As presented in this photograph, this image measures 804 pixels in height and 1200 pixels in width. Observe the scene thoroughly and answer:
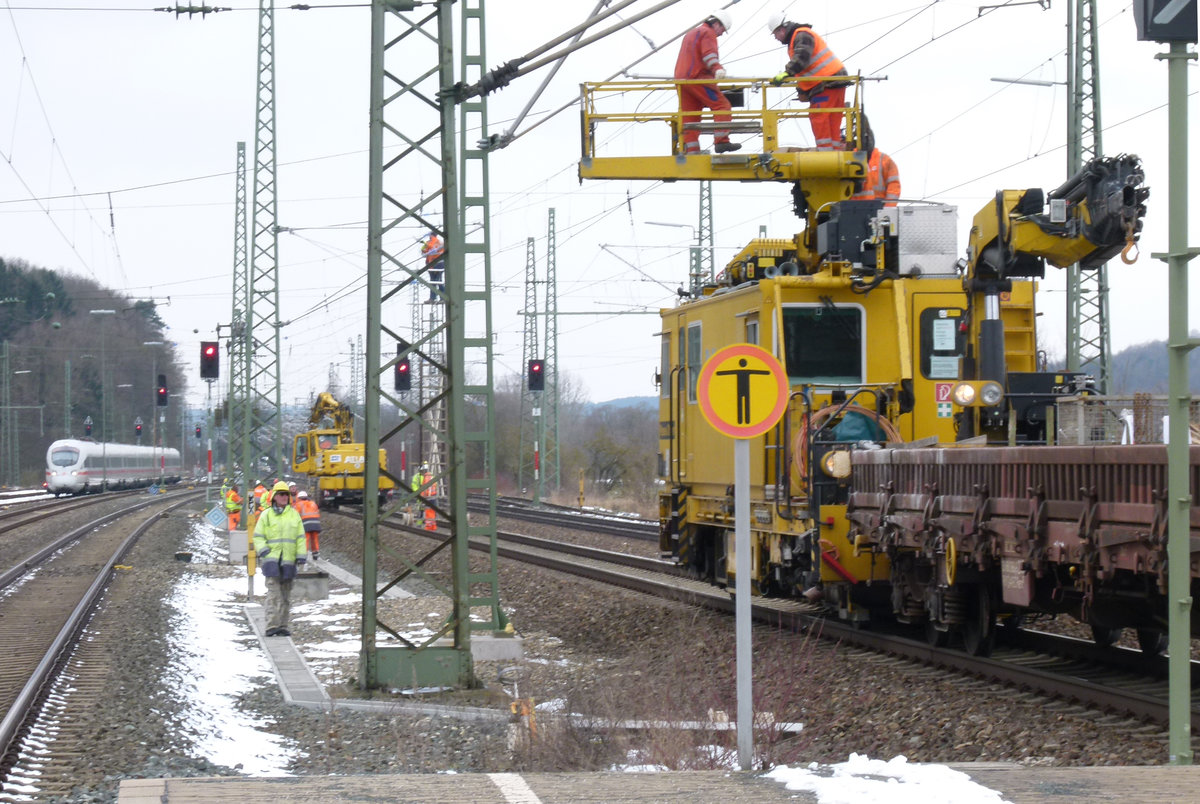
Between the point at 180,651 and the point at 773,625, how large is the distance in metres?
6.18

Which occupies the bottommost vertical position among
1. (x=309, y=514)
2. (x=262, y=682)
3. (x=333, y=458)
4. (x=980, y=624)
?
(x=262, y=682)

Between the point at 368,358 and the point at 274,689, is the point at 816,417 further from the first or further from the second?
the point at 274,689

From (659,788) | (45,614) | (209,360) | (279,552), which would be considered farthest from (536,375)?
(659,788)

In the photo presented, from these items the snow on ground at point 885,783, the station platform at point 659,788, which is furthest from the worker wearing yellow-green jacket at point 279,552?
the snow on ground at point 885,783

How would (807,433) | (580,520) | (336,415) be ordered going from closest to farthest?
(807,433) → (580,520) → (336,415)

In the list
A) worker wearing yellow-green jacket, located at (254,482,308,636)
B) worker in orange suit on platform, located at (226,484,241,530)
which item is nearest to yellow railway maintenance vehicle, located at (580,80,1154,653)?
worker wearing yellow-green jacket, located at (254,482,308,636)

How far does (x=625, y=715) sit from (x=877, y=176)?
8780 mm

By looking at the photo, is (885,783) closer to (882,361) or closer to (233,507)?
(882,361)

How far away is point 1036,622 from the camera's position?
46.5 feet

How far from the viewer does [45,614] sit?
730 inches

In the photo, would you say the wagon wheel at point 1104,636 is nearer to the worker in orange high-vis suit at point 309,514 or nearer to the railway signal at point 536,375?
the worker in orange high-vis suit at point 309,514

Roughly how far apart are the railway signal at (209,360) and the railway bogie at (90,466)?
40497 mm

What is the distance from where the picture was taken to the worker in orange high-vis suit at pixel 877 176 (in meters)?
16.5

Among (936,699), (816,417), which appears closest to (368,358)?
(816,417)
